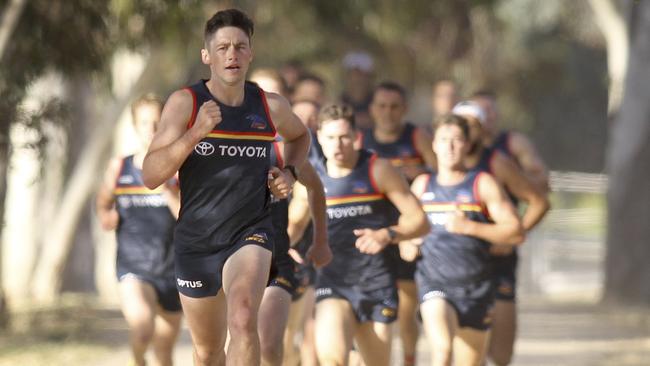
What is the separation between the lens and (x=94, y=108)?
29.0m

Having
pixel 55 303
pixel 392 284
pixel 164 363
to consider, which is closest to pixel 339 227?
pixel 392 284

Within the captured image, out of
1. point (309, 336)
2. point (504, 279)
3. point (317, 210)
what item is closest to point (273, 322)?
point (317, 210)

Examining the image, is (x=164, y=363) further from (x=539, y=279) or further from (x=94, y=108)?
(x=539, y=279)

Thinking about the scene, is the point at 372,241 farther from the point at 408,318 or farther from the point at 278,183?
the point at 408,318

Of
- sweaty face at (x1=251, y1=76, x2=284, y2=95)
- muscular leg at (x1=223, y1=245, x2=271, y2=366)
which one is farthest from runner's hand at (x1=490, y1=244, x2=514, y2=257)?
muscular leg at (x1=223, y1=245, x2=271, y2=366)

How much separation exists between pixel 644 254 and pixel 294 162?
15570mm

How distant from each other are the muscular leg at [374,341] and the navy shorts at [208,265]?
2523 mm

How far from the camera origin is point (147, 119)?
37.3 feet

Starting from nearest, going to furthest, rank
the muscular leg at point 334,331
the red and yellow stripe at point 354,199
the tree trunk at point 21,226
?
the muscular leg at point 334,331
the red and yellow stripe at point 354,199
the tree trunk at point 21,226

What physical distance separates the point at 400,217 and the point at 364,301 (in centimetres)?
59

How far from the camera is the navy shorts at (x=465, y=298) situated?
10.8 m

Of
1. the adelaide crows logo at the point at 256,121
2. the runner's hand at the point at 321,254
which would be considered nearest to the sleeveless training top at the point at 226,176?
the adelaide crows logo at the point at 256,121

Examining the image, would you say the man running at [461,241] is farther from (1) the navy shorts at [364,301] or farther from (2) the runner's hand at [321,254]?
(2) the runner's hand at [321,254]

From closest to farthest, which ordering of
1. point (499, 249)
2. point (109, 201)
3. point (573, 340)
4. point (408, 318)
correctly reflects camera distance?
point (499, 249) → point (109, 201) → point (408, 318) → point (573, 340)
